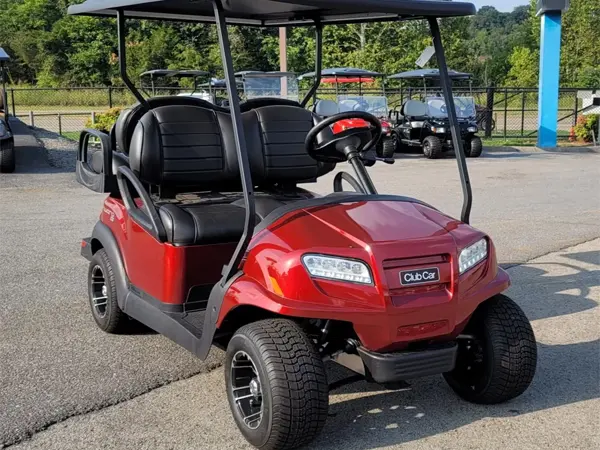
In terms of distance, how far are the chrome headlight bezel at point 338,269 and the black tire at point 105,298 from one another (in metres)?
1.58

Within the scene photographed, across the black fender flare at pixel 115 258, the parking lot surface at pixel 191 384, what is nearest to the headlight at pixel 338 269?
the parking lot surface at pixel 191 384

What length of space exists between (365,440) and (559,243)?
4147 mm

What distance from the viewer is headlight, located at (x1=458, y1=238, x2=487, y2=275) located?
2909 mm

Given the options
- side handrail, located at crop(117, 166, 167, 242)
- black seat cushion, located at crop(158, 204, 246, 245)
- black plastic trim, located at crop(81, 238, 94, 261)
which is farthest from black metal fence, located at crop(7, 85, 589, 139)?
black seat cushion, located at crop(158, 204, 246, 245)

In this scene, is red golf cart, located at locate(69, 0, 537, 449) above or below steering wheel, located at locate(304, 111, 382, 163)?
below

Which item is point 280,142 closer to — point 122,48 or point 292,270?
point 122,48

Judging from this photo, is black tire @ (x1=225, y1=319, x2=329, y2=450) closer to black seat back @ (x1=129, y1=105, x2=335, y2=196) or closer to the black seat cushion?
the black seat cushion

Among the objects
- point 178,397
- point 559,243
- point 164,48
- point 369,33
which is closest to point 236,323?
point 178,397

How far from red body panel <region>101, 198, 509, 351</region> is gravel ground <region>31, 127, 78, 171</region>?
32.8 ft

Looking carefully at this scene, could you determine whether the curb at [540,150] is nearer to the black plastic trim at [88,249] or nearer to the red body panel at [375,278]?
the black plastic trim at [88,249]

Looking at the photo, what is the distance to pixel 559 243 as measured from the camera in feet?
21.4

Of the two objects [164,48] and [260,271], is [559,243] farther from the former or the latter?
[164,48]

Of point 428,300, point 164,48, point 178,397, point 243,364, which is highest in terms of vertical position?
point 164,48

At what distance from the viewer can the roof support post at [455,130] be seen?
3.38 meters
